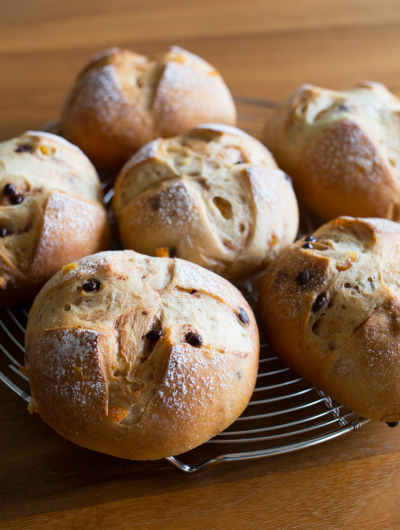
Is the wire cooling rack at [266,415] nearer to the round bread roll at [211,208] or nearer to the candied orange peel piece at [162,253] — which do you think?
the round bread roll at [211,208]

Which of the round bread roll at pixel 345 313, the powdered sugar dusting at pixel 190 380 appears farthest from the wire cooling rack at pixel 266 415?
the powdered sugar dusting at pixel 190 380

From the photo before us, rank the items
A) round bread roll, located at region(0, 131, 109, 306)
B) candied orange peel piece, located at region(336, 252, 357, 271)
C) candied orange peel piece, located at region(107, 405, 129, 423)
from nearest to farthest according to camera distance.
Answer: candied orange peel piece, located at region(107, 405, 129, 423)
candied orange peel piece, located at region(336, 252, 357, 271)
round bread roll, located at region(0, 131, 109, 306)

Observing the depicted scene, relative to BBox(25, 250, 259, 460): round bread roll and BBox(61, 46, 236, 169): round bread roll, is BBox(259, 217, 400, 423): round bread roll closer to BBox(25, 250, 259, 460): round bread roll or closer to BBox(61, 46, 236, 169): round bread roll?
BBox(25, 250, 259, 460): round bread roll

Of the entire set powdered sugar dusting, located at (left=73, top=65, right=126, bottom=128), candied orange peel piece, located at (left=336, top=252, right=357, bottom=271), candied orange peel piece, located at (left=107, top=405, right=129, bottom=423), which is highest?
powdered sugar dusting, located at (left=73, top=65, right=126, bottom=128)

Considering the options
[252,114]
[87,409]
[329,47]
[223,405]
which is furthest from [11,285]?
[329,47]

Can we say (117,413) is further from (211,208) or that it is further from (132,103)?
(132,103)

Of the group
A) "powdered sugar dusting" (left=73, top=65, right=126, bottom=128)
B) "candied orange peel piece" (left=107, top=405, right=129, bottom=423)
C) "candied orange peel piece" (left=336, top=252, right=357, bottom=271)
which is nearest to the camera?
"candied orange peel piece" (left=107, top=405, right=129, bottom=423)

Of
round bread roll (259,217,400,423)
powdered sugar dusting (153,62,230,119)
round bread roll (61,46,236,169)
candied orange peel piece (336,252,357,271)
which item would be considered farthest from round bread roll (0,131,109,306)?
candied orange peel piece (336,252,357,271)
